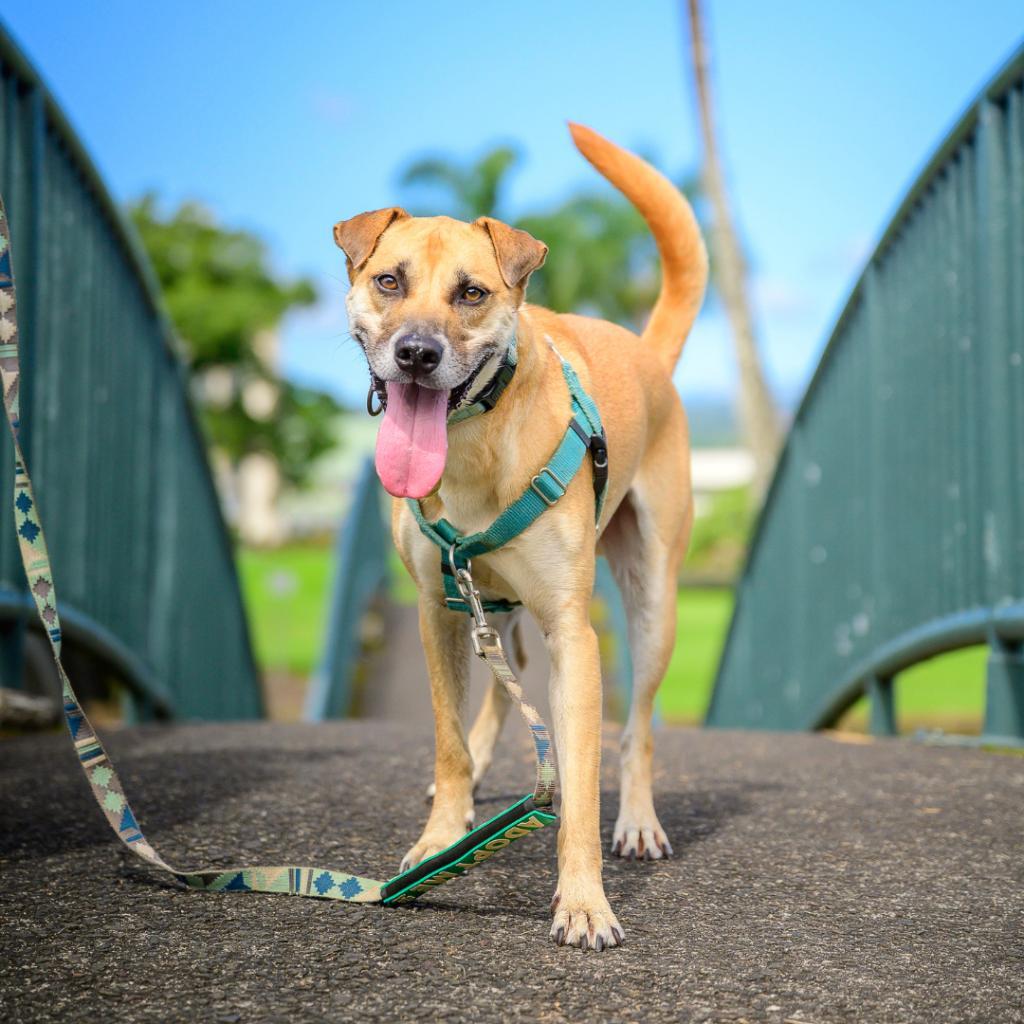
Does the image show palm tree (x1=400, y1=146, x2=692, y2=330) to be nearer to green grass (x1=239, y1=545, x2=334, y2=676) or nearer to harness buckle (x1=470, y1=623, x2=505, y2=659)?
green grass (x1=239, y1=545, x2=334, y2=676)

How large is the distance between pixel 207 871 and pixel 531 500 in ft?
4.21

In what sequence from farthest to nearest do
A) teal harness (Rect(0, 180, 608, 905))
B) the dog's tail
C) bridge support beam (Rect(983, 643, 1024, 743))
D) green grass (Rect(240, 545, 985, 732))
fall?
green grass (Rect(240, 545, 985, 732))
bridge support beam (Rect(983, 643, 1024, 743))
the dog's tail
teal harness (Rect(0, 180, 608, 905))

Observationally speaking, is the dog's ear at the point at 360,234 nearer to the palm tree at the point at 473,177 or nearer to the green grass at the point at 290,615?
the green grass at the point at 290,615

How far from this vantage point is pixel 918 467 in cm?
707

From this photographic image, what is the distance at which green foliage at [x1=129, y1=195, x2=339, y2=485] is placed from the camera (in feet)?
164

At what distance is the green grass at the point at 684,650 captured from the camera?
56.5 ft

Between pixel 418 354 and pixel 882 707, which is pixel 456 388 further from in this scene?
pixel 882 707

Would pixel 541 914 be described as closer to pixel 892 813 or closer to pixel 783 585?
pixel 892 813

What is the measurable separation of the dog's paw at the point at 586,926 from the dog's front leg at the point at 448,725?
0.59 m

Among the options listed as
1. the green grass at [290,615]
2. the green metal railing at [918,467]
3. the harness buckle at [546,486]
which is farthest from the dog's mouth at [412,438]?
the green grass at [290,615]

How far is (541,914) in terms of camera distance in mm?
2973

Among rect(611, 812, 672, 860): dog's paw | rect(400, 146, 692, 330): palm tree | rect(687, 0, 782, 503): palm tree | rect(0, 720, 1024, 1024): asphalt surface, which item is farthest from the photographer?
rect(400, 146, 692, 330): palm tree

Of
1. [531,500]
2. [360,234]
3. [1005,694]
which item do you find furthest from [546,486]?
[1005,694]

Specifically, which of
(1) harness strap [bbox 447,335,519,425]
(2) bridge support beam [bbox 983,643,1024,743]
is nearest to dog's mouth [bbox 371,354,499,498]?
(1) harness strap [bbox 447,335,519,425]
